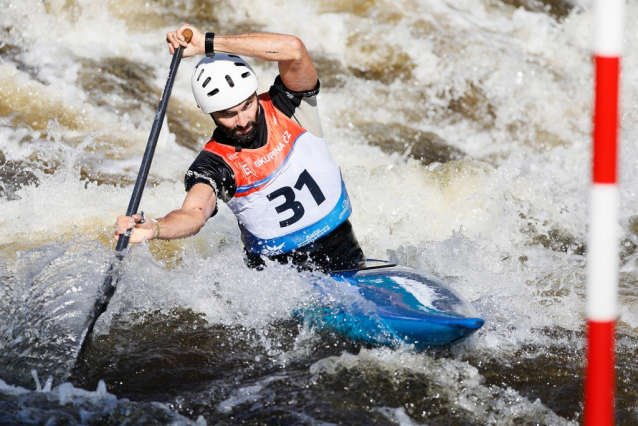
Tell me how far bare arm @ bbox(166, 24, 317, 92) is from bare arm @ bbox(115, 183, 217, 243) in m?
0.82

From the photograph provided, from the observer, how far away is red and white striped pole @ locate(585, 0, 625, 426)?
1.90 m

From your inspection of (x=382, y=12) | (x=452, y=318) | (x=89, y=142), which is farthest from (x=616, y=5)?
(x=382, y=12)

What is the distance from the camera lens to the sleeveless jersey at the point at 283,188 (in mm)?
3719

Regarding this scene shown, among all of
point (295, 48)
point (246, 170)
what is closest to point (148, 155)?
point (246, 170)

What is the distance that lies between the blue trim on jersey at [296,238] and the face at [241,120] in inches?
23.3

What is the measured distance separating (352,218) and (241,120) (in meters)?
2.70

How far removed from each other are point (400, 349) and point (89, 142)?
4.66 meters

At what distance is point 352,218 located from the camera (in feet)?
20.2

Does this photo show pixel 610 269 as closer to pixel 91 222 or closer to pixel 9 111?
pixel 91 222

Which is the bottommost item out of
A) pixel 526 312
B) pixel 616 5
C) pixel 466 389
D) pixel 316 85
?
pixel 526 312

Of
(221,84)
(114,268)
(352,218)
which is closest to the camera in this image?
(114,268)

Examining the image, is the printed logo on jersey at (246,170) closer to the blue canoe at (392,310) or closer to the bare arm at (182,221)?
the bare arm at (182,221)

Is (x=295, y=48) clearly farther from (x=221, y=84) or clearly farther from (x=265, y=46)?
(x=221, y=84)

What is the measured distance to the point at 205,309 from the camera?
12.8 feet
